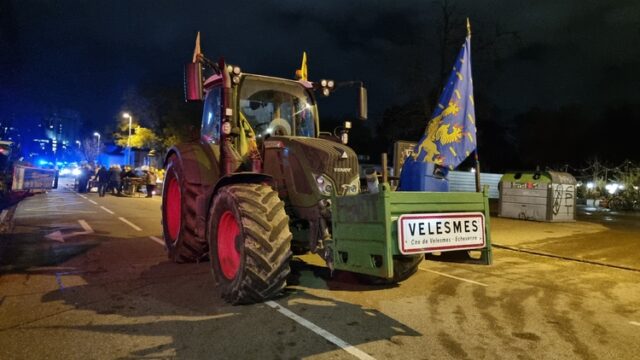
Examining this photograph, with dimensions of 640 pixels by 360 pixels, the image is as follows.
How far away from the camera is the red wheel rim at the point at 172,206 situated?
821 centimetres

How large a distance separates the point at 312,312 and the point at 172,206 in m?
4.25

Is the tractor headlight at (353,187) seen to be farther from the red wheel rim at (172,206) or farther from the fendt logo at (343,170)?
the red wheel rim at (172,206)

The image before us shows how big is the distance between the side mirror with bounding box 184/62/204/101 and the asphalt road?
8.13ft

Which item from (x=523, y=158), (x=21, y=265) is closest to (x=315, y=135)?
(x=21, y=265)

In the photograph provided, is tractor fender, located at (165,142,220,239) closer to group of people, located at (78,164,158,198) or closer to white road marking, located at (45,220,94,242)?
white road marking, located at (45,220,94,242)

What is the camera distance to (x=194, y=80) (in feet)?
19.2

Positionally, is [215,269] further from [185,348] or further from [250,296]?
[185,348]

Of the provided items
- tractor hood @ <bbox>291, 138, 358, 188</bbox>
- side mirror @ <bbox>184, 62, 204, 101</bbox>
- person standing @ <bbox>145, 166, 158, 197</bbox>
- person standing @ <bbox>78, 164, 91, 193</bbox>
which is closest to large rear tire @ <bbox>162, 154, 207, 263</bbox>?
side mirror @ <bbox>184, 62, 204, 101</bbox>

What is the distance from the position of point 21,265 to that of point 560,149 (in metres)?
48.2

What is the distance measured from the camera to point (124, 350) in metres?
4.01

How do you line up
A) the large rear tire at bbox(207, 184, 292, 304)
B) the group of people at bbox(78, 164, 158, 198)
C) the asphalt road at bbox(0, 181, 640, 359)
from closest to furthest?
the asphalt road at bbox(0, 181, 640, 359)
the large rear tire at bbox(207, 184, 292, 304)
the group of people at bbox(78, 164, 158, 198)

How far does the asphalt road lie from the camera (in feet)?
13.5

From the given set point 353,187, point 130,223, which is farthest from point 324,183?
point 130,223

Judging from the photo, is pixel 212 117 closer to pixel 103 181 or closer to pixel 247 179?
pixel 247 179
